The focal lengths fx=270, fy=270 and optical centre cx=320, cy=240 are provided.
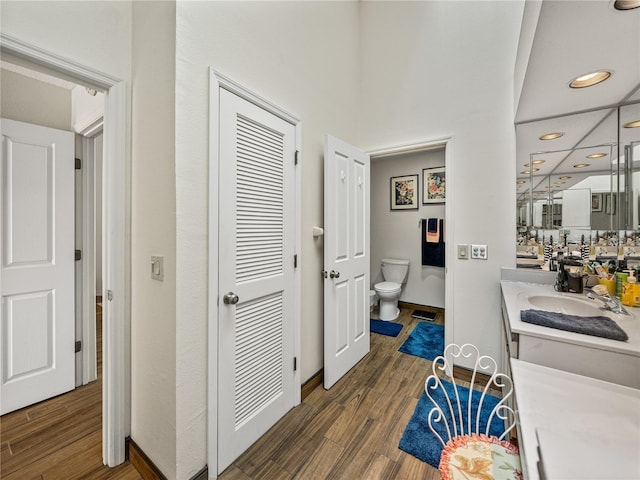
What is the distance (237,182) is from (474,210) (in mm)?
1839

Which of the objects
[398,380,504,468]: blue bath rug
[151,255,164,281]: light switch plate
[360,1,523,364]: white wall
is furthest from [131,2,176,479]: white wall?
[360,1,523,364]: white wall

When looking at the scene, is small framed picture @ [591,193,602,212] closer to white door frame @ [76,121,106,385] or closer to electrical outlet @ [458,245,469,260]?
electrical outlet @ [458,245,469,260]

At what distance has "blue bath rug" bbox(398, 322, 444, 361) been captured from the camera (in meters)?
2.61

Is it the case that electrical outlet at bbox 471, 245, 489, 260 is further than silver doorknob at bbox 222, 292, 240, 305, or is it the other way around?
electrical outlet at bbox 471, 245, 489, 260

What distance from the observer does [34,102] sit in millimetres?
1910

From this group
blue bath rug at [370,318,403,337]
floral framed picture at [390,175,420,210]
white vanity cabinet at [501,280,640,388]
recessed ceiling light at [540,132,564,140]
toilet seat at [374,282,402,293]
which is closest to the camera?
white vanity cabinet at [501,280,640,388]

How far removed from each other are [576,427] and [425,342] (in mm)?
2261

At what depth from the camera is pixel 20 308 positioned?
180 centimetres

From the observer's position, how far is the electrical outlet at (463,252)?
7.25ft

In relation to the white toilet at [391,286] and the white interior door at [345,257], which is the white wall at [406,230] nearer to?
the white toilet at [391,286]

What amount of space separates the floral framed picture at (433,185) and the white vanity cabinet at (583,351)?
249 centimetres

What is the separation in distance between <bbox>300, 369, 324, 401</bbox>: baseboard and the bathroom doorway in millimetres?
1686

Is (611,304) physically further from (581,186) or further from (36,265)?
(36,265)

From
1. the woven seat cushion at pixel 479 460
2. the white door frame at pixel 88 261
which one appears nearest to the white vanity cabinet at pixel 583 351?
the woven seat cushion at pixel 479 460
